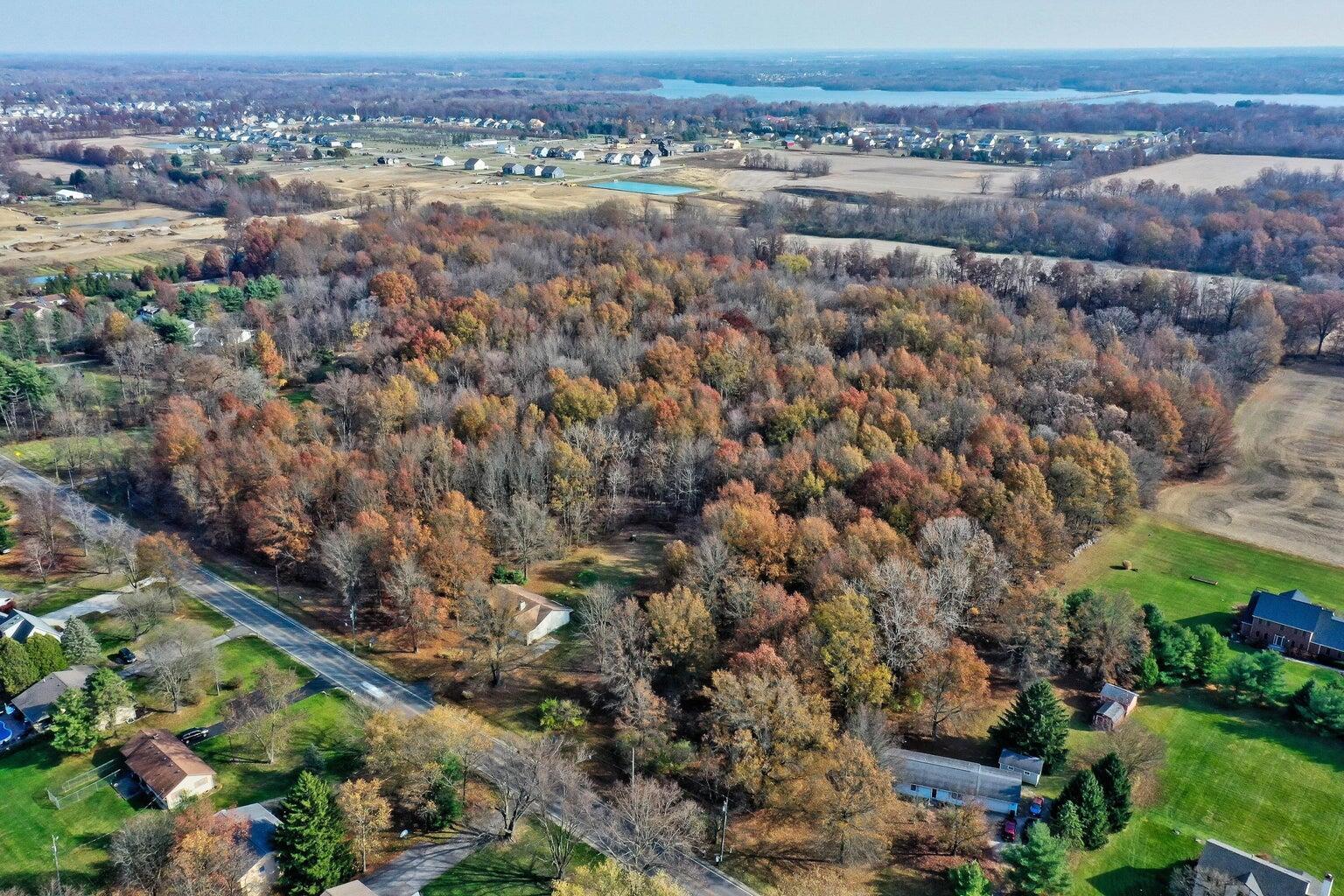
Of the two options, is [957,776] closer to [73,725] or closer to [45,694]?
[73,725]

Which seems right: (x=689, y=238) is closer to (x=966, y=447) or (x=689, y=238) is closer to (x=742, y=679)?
(x=966, y=447)

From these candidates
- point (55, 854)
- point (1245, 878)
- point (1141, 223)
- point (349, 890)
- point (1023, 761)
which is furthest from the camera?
point (1141, 223)

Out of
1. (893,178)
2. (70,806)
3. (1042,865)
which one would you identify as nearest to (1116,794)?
(1042,865)

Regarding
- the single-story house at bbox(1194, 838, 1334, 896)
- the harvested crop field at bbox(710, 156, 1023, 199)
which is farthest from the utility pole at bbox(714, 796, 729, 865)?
the harvested crop field at bbox(710, 156, 1023, 199)

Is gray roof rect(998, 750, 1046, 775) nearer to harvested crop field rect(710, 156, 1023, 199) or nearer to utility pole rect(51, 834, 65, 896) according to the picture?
utility pole rect(51, 834, 65, 896)

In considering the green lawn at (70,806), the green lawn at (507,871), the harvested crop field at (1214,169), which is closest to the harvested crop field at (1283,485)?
the green lawn at (507,871)

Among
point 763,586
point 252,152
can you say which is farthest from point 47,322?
point 252,152
